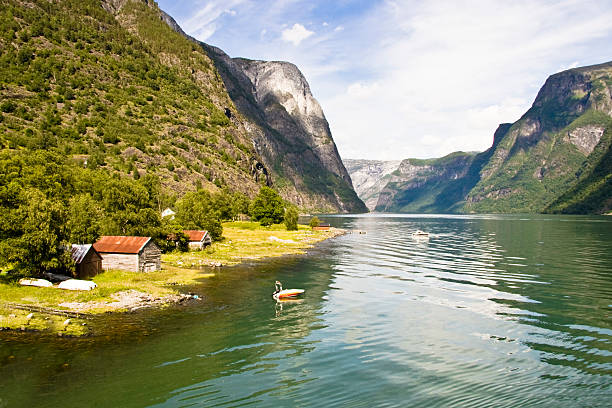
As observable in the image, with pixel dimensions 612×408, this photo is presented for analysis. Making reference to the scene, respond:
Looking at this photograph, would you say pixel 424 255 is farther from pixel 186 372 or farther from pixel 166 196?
pixel 166 196

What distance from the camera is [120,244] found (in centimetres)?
5897

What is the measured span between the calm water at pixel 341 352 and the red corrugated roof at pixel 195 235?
32.5m

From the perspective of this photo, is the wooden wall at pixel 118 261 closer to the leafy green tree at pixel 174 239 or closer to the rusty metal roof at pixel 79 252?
the rusty metal roof at pixel 79 252

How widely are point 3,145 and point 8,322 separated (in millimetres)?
109906

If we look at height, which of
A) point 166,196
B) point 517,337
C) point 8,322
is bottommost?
point 517,337

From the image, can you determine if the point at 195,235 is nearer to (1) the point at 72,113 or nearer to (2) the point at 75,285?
(2) the point at 75,285

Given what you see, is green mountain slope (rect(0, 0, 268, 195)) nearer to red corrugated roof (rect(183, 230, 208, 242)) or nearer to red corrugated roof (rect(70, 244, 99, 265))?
red corrugated roof (rect(183, 230, 208, 242))

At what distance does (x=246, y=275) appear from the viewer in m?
61.6

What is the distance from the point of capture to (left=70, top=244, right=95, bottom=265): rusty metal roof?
50.7m

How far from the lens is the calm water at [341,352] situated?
23078mm

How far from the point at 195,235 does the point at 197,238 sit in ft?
3.23

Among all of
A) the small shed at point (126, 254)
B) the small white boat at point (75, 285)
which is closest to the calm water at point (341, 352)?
the small white boat at point (75, 285)

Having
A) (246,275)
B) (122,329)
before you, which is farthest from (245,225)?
(122,329)

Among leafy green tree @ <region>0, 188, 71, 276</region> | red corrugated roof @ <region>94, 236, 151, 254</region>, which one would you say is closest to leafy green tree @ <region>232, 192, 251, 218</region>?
red corrugated roof @ <region>94, 236, 151, 254</region>
